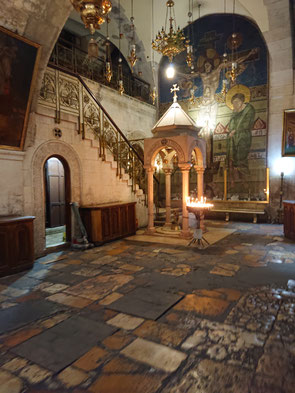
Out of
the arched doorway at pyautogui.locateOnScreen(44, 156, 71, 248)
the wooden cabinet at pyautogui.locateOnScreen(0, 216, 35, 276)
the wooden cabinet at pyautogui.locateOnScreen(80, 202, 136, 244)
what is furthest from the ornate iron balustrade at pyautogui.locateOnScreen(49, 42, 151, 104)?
the wooden cabinet at pyautogui.locateOnScreen(0, 216, 35, 276)

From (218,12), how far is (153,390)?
13528 mm

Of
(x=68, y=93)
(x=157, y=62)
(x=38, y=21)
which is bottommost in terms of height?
(x=68, y=93)

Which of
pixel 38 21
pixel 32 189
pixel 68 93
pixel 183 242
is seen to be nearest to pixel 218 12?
pixel 68 93

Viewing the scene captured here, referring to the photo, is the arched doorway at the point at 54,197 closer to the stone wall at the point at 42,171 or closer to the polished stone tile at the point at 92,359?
the stone wall at the point at 42,171

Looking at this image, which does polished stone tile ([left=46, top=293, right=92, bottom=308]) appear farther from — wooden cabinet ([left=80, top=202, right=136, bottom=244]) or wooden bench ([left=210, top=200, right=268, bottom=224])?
wooden bench ([left=210, top=200, right=268, bottom=224])

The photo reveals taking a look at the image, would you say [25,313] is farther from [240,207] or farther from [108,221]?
[240,207]

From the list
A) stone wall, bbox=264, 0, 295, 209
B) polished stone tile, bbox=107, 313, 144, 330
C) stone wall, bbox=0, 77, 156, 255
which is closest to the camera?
polished stone tile, bbox=107, 313, 144, 330

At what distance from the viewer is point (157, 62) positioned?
13445 mm

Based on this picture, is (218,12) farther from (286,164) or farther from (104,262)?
(104,262)

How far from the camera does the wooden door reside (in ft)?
34.4

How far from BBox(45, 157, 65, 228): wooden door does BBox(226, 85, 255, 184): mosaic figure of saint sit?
6994mm

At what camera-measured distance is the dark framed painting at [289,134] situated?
409 inches

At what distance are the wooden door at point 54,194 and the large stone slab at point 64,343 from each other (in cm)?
763

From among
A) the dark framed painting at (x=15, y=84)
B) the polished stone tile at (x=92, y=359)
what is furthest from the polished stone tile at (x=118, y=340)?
the dark framed painting at (x=15, y=84)
